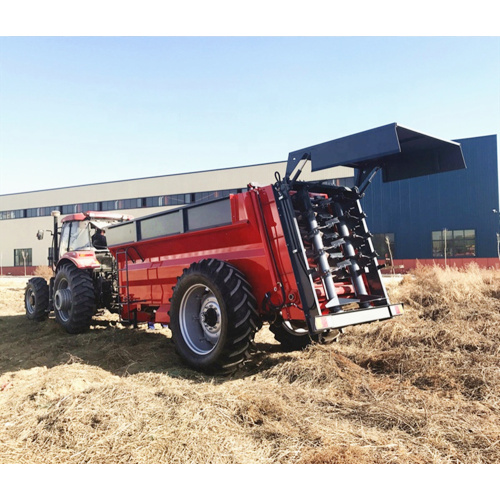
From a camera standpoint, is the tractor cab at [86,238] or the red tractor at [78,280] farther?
the tractor cab at [86,238]

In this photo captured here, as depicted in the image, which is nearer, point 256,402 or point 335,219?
point 256,402

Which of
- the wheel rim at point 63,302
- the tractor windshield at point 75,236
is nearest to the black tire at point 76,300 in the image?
the wheel rim at point 63,302

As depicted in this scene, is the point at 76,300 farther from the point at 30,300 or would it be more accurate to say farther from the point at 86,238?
the point at 30,300

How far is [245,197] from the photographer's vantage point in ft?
16.4

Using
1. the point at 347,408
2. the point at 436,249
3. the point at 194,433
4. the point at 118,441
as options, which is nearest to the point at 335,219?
the point at 347,408

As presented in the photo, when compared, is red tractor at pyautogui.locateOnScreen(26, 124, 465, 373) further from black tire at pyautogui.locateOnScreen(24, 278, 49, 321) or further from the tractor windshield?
black tire at pyautogui.locateOnScreen(24, 278, 49, 321)

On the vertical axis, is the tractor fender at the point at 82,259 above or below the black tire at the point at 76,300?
above

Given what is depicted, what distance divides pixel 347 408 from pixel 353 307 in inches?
79.1

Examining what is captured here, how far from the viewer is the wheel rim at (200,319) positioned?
5199 mm

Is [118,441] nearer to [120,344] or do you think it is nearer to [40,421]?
[40,421]

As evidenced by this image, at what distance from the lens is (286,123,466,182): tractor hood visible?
161 inches

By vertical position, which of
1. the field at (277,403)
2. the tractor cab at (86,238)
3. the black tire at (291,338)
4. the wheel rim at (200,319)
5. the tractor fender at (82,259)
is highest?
the tractor cab at (86,238)

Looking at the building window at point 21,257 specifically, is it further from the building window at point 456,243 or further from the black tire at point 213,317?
the black tire at point 213,317

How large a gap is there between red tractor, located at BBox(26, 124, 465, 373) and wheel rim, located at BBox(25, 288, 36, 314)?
4.23 metres
